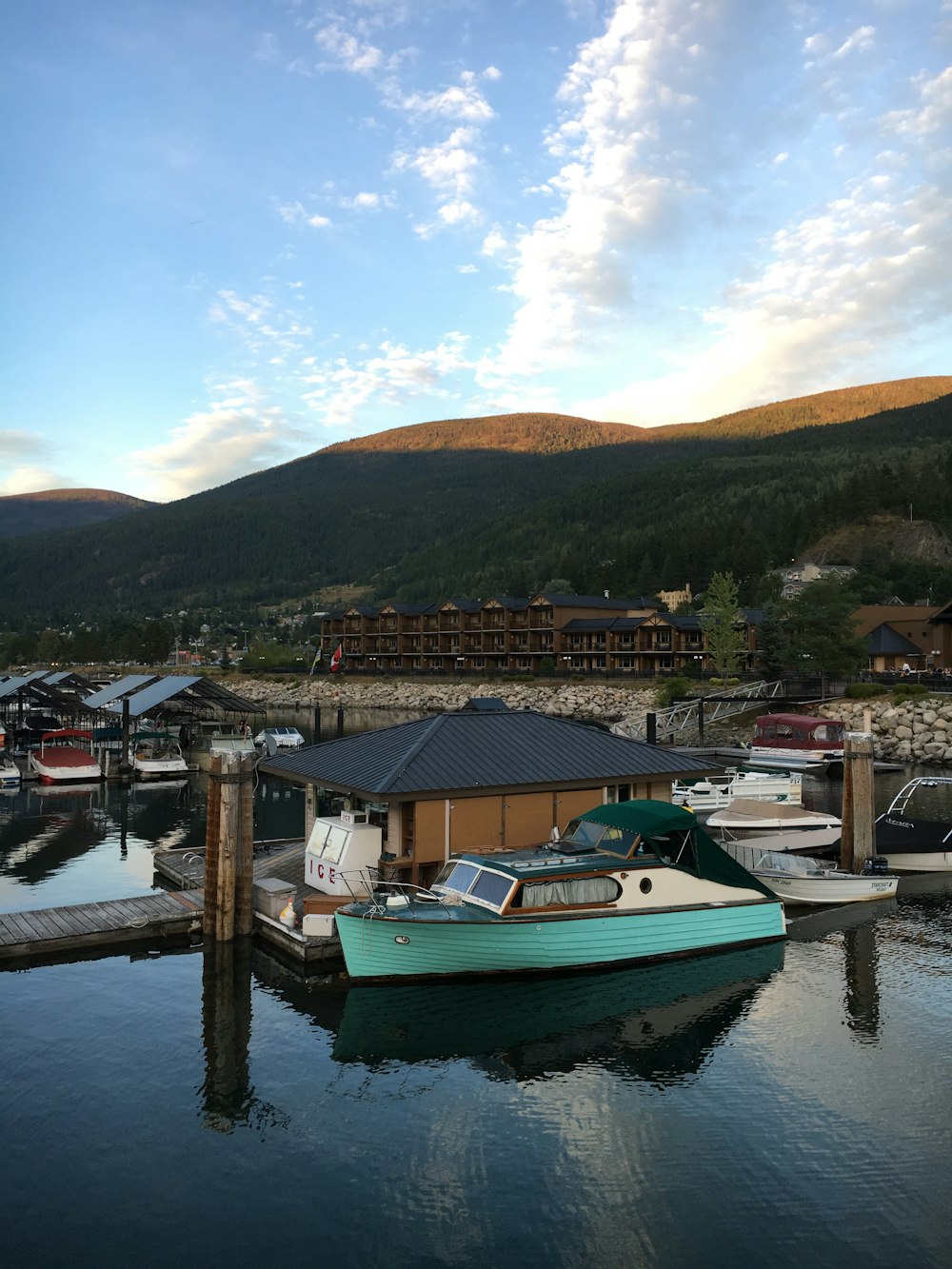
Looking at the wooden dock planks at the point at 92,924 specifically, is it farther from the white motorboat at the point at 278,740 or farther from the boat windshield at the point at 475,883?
the white motorboat at the point at 278,740

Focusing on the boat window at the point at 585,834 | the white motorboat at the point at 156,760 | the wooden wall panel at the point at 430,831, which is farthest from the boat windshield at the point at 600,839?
the white motorboat at the point at 156,760

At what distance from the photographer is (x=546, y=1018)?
20.0m

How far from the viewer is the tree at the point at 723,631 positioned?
99.7 metres

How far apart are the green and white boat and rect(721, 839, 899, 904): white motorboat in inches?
196

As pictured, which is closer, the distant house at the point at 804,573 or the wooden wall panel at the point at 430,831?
the wooden wall panel at the point at 430,831

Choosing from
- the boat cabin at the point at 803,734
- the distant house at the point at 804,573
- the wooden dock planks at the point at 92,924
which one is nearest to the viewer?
the wooden dock planks at the point at 92,924

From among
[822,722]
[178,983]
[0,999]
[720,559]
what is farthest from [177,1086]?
[720,559]

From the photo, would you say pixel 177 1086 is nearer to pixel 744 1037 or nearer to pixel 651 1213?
pixel 651 1213

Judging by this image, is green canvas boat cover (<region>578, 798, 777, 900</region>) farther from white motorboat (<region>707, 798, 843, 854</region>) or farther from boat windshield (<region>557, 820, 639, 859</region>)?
white motorboat (<region>707, 798, 843, 854</region>)

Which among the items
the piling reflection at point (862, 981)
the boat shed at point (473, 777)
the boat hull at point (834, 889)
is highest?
the boat shed at point (473, 777)

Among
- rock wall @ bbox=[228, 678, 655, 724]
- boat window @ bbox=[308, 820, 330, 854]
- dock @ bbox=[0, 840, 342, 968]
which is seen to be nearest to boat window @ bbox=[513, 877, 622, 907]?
dock @ bbox=[0, 840, 342, 968]

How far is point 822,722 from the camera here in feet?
213

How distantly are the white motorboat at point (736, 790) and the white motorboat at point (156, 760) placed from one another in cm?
3414

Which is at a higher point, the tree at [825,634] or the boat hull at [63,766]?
the tree at [825,634]
